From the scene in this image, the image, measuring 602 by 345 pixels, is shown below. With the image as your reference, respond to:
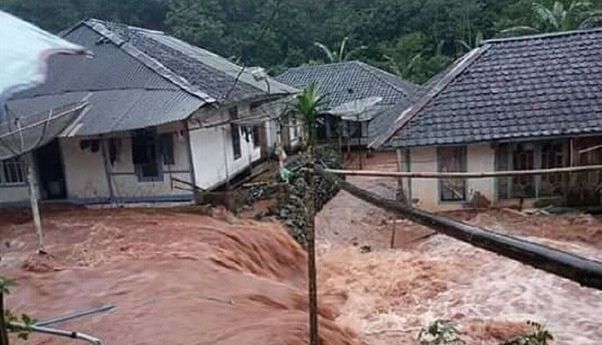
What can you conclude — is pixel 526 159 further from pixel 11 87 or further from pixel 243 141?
pixel 11 87

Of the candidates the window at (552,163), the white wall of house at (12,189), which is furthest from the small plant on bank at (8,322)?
the white wall of house at (12,189)

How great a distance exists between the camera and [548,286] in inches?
390

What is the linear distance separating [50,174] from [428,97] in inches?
413

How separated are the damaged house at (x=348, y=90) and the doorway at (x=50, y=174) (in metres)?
11.7

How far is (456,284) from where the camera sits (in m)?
10.4

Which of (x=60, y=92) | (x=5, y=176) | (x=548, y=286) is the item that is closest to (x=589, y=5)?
(x=548, y=286)

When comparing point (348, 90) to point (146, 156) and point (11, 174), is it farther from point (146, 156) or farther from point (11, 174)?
point (11, 174)

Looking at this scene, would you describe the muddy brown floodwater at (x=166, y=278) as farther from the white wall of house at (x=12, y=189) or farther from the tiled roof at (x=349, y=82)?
the tiled roof at (x=349, y=82)

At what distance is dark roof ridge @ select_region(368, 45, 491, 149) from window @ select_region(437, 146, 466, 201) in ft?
3.91

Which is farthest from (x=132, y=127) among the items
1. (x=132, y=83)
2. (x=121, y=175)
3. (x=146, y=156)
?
(x=132, y=83)

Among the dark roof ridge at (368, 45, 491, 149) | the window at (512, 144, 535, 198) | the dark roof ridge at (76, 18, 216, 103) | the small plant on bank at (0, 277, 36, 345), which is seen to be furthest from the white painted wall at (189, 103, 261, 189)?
the small plant on bank at (0, 277, 36, 345)

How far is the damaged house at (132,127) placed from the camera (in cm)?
1415

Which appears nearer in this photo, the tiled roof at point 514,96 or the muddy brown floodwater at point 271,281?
the muddy brown floodwater at point 271,281

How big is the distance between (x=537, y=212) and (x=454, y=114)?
309cm
